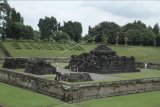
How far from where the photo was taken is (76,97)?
15656 millimetres

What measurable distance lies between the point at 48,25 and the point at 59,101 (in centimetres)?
6422

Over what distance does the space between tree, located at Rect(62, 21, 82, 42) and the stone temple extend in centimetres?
4912

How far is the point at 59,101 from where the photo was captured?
15.5 metres

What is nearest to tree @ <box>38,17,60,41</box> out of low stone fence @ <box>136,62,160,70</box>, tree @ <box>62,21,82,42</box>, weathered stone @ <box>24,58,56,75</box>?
tree @ <box>62,21,82,42</box>

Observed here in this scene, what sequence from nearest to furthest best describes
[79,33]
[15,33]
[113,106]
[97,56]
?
[113,106] < [97,56] < [15,33] < [79,33]

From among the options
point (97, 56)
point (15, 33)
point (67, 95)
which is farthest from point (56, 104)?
point (15, 33)

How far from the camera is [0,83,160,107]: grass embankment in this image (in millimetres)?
14836

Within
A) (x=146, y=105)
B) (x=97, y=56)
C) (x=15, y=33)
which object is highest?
(x=15, y=33)

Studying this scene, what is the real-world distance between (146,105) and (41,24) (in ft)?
216

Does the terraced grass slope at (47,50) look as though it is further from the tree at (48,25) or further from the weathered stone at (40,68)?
the tree at (48,25)

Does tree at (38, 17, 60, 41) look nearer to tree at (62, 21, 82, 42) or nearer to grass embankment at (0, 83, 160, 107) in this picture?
tree at (62, 21, 82, 42)

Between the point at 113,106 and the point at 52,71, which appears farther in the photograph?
the point at 52,71

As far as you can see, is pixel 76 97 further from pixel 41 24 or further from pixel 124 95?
pixel 41 24

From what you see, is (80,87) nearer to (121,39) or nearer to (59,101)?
(59,101)
